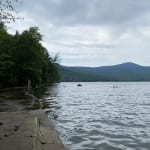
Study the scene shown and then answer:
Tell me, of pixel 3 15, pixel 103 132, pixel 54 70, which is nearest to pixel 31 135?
→ pixel 3 15

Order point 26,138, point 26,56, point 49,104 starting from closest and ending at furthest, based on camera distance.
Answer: point 26,138 < point 49,104 < point 26,56

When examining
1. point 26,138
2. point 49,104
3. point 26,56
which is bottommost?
point 49,104

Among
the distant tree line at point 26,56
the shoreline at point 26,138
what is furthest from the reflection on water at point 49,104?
the distant tree line at point 26,56

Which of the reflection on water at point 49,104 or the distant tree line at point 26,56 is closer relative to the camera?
the reflection on water at point 49,104

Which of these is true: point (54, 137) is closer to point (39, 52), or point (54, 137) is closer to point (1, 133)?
point (1, 133)

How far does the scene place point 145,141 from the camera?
1581 cm

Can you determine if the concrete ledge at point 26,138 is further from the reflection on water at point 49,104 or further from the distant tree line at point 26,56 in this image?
the distant tree line at point 26,56

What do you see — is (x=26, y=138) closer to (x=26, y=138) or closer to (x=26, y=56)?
(x=26, y=138)

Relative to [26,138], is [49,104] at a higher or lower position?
lower

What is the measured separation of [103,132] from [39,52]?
6595 centimetres

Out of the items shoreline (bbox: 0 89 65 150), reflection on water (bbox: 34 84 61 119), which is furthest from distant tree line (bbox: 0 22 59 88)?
shoreline (bbox: 0 89 65 150)

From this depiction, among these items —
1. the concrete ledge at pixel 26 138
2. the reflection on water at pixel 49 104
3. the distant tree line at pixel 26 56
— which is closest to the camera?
the concrete ledge at pixel 26 138

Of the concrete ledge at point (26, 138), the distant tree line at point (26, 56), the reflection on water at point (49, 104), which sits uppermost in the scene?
the distant tree line at point (26, 56)

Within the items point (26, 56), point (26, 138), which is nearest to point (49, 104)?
point (26, 138)
